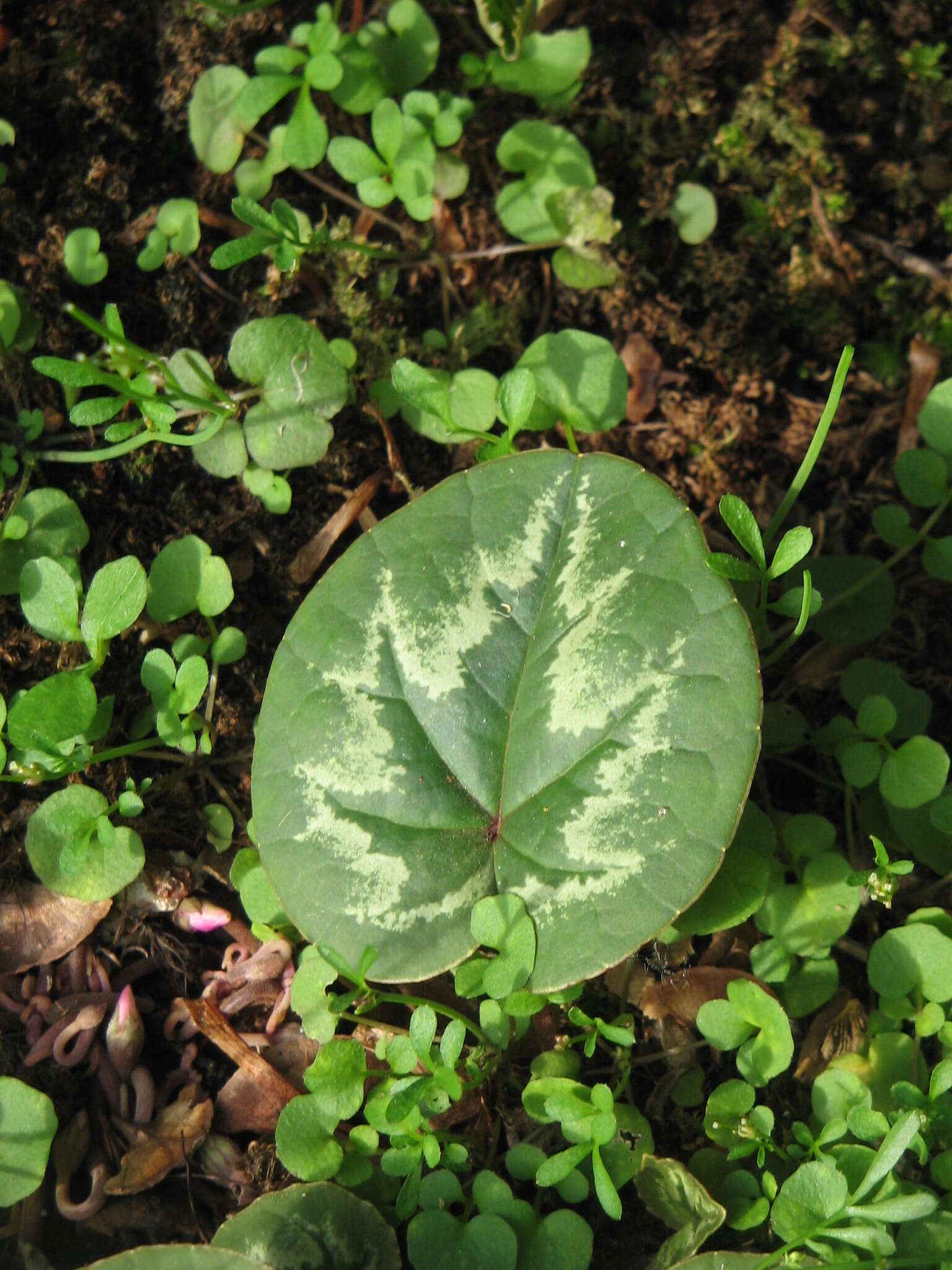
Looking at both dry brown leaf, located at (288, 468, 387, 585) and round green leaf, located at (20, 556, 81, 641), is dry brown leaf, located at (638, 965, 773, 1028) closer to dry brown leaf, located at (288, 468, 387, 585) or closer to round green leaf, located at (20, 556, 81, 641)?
dry brown leaf, located at (288, 468, 387, 585)

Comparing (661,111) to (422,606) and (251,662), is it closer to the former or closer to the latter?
(422,606)

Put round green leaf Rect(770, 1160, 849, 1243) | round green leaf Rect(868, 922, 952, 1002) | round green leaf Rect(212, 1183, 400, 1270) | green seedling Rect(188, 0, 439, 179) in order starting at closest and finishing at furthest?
round green leaf Rect(770, 1160, 849, 1243) → round green leaf Rect(212, 1183, 400, 1270) → round green leaf Rect(868, 922, 952, 1002) → green seedling Rect(188, 0, 439, 179)

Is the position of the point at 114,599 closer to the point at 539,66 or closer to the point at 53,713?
the point at 53,713

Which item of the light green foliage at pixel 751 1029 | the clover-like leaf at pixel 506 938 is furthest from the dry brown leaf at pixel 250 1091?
the light green foliage at pixel 751 1029

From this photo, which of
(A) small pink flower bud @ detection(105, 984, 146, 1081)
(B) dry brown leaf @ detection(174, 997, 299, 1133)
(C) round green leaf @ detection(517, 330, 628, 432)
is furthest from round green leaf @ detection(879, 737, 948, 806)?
(A) small pink flower bud @ detection(105, 984, 146, 1081)

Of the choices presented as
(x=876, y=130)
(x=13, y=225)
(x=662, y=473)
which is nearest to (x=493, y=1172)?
(x=662, y=473)

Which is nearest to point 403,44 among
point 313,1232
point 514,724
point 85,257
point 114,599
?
point 85,257

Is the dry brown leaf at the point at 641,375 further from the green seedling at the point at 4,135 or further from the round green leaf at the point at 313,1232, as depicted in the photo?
the round green leaf at the point at 313,1232
